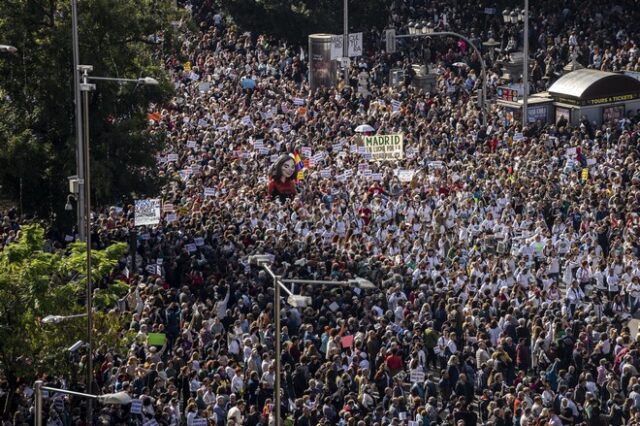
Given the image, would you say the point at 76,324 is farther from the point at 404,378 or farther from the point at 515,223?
the point at 515,223

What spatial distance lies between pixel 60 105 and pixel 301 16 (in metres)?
24.3

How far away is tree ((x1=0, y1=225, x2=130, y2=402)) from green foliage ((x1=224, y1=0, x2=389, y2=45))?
109 feet

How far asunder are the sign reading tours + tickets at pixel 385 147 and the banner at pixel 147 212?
8169mm

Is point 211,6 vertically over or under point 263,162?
over

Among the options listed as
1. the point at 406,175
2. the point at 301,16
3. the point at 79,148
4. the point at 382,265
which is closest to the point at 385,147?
the point at 406,175

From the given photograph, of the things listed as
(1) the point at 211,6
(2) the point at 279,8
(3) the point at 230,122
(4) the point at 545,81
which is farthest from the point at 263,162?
(1) the point at 211,6

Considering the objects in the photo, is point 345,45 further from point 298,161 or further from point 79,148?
point 79,148

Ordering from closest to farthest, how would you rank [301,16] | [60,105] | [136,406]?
[136,406]
[60,105]
[301,16]

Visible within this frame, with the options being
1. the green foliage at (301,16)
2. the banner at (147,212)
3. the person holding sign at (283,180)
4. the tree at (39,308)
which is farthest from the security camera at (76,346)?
the green foliage at (301,16)

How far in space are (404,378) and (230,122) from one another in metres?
21.0

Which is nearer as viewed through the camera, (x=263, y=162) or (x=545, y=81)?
(x=263, y=162)

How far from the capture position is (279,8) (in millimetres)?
65312

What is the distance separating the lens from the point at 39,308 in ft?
105

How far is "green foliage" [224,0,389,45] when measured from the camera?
215ft
